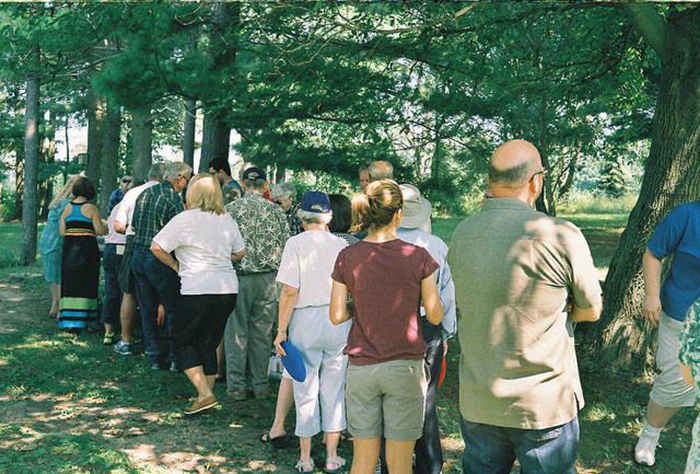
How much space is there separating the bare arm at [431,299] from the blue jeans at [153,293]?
2954 mm

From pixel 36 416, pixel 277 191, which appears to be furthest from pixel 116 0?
pixel 36 416

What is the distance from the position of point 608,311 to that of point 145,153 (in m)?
12.2

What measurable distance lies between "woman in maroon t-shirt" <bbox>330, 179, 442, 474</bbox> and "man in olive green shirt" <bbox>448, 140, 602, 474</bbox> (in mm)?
723

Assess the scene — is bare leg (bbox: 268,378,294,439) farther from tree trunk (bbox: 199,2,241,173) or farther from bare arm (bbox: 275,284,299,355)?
tree trunk (bbox: 199,2,241,173)

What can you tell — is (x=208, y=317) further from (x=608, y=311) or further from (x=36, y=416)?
(x=608, y=311)

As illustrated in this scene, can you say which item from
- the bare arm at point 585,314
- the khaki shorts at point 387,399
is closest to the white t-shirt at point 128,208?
the khaki shorts at point 387,399

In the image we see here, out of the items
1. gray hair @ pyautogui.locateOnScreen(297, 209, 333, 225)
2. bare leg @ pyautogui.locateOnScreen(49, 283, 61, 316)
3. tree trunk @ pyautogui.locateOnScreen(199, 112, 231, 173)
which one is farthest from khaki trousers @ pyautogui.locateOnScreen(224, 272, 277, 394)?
tree trunk @ pyautogui.locateOnScreen(199, 112, 231, 173)

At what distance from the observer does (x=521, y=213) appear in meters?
3.10

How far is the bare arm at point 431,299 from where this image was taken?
12.9 ft

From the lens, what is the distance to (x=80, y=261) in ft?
29.1

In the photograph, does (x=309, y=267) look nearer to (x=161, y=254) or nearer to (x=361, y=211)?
(x=361, y=211)

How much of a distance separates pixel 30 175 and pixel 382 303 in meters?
12.0

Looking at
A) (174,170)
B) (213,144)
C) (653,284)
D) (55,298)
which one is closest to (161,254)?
(174,170)

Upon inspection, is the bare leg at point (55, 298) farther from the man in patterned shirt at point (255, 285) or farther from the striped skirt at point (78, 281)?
the man in patterned shirt at point (255, 285)
